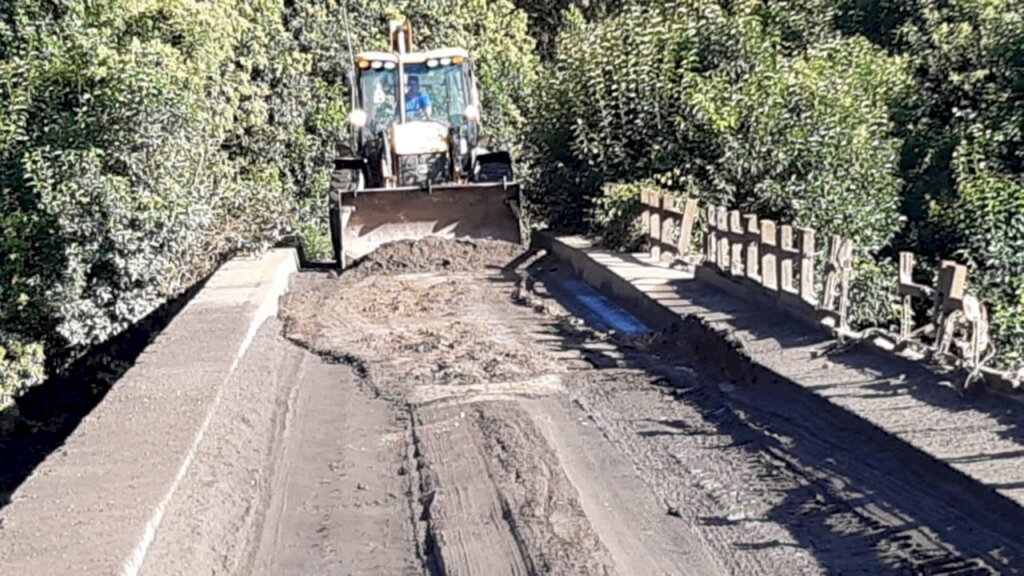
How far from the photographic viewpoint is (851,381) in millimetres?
8812

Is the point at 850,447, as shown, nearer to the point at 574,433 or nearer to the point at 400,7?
the point at 574,433

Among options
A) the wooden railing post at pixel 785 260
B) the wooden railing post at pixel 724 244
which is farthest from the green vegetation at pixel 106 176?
the wooden railing post at pixel 785 260

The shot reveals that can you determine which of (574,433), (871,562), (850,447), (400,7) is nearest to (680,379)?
(574,433)

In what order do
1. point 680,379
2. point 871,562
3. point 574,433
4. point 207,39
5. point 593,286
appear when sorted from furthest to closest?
1. point 207,39
2. point 593,286
3. point 680,379
4. point 574,433
5. point 871,562

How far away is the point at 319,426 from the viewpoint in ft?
30.2

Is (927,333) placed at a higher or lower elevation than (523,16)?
lower

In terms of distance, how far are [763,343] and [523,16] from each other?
984 inches

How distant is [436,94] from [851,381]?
1235cm

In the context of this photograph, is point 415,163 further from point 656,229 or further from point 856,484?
point 856,484

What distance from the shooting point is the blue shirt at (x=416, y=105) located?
65.1 ft

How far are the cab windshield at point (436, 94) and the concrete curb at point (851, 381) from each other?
6511 mm

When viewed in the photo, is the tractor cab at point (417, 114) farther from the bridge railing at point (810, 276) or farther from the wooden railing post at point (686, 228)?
the wooden railing post at point (686, 228)

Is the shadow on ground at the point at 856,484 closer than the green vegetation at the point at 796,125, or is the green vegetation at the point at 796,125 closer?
the shadow on ground at the point at 856,484

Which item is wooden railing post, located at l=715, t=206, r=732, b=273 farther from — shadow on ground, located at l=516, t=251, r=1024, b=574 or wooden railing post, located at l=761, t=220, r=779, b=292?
shadow on ground, located at l=516, t=251, r=1024, b=574
